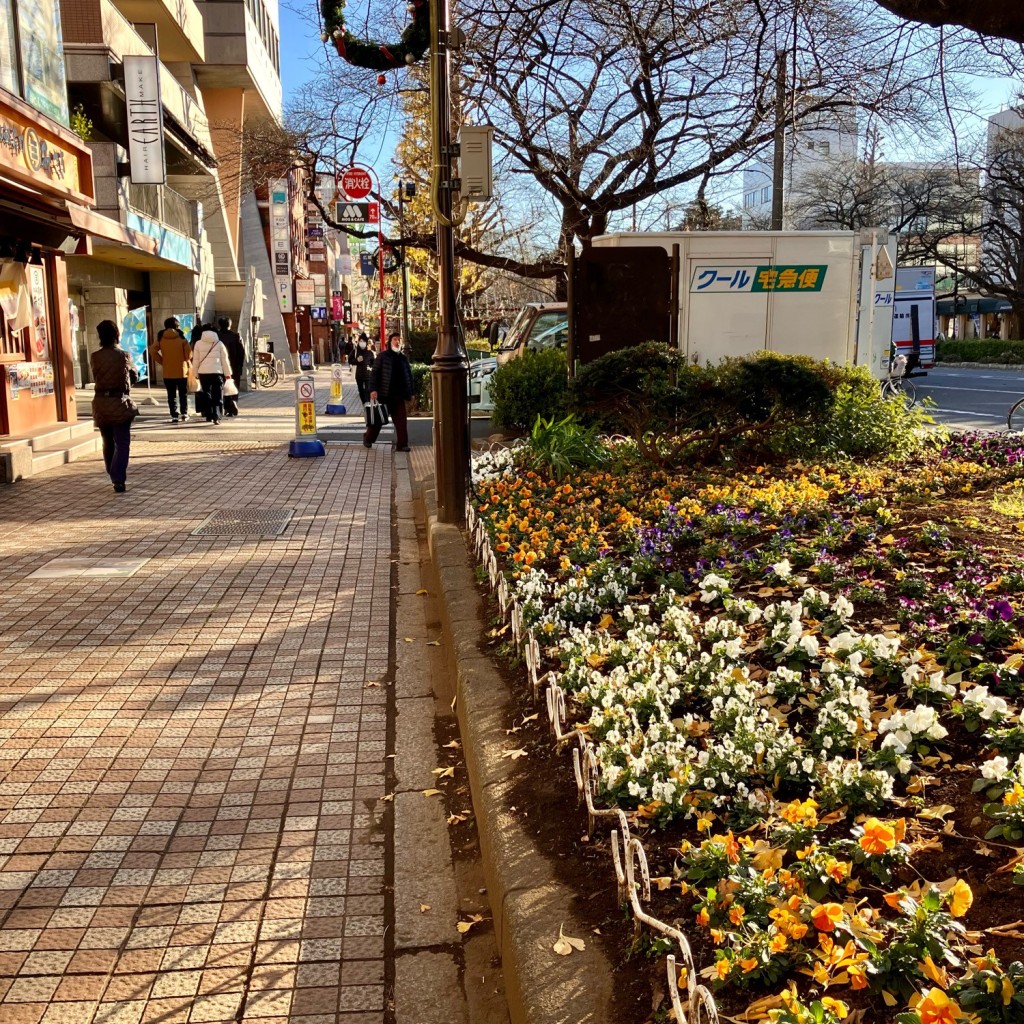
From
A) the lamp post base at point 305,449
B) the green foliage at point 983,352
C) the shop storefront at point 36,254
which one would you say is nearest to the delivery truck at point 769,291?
the lamp post base at point 305,449

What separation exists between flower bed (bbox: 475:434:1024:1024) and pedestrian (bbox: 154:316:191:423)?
15364 mm

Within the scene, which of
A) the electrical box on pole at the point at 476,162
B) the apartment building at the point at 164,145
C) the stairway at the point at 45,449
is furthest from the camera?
the apartment building at the point at 164,145

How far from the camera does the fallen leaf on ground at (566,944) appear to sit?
8.45ft

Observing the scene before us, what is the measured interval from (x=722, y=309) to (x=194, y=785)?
12.1 m

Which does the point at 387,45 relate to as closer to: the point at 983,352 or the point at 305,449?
the point at 305,449

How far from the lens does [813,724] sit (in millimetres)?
3564

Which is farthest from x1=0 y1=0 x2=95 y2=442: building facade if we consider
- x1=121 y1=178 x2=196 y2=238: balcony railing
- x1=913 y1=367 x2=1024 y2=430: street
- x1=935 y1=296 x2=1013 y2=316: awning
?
x1=935 y1=296 x2=1013 y2=316: awning

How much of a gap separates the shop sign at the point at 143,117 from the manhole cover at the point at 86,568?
1866 centimetres

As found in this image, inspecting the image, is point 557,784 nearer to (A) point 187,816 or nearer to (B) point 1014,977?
(A) point 187,816

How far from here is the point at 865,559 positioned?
5.22m

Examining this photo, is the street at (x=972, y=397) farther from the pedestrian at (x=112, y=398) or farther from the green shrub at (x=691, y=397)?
the pedestrian at (x=112, y=398)

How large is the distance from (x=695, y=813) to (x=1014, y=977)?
1138mm

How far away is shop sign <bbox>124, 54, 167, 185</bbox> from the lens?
24.2 m

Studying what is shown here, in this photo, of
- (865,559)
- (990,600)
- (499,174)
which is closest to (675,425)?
(865,559)
